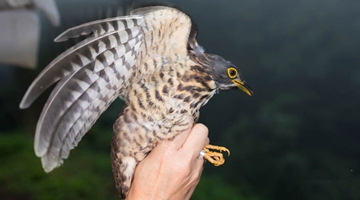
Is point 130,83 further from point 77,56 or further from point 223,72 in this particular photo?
point 223,72

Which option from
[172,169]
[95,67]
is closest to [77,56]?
[95,67]

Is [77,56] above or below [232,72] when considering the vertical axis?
above

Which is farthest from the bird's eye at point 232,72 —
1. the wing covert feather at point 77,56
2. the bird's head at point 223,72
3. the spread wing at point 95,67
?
the wing covert feather at point 77,56

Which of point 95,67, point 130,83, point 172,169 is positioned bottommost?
point 172,169

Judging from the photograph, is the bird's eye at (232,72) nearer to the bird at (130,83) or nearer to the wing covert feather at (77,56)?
the bird at (130,83)

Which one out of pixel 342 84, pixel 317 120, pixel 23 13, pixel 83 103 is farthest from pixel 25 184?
pixel 342 84

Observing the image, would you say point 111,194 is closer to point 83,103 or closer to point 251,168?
point 251,168

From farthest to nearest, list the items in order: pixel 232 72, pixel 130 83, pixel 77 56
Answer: pixel 232 72
pixel 130 83
pixel 77 56
